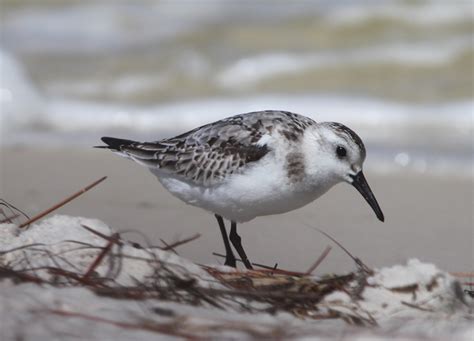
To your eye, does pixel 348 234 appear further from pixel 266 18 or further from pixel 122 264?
pixel 266 18

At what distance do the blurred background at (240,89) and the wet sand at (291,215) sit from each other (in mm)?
23

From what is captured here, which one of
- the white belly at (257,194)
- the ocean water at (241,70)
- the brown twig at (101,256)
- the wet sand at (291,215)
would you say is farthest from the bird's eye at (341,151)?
the ocean water at (241,70)

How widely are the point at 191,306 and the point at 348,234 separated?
93.8 inches

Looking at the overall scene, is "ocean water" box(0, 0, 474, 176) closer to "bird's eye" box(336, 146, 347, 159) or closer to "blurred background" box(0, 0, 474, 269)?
"blurred background" box(0, 0, 474, 269)

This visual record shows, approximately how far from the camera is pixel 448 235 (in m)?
5.23

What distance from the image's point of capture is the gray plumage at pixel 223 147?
4.05 m

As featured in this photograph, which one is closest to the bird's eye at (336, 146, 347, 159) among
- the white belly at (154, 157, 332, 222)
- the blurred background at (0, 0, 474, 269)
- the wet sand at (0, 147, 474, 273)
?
the white belly at (154, 157, 332, 222)

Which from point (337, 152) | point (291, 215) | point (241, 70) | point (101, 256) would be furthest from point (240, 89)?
point (101, 256)

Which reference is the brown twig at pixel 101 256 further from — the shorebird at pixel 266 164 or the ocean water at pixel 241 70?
the ocean water at pixel 241 70

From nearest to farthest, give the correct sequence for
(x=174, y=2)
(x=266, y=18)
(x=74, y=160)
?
(x=74, y=160)
(x=266, y=18)
(x=174, y=2)

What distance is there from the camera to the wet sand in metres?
4.75

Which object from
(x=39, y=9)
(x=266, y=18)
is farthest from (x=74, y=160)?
(x=39, y=9)

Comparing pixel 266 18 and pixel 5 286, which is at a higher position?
pixel 266 18

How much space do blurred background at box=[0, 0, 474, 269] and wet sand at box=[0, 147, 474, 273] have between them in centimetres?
2
